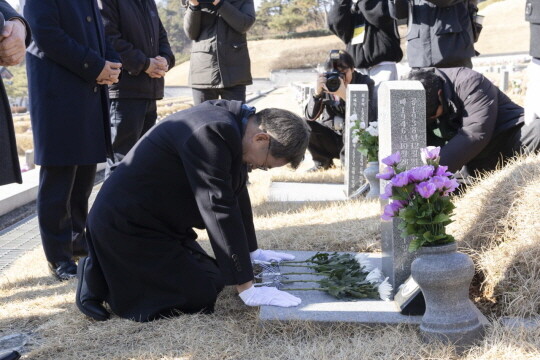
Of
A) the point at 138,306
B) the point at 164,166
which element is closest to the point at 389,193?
the point at 164,166

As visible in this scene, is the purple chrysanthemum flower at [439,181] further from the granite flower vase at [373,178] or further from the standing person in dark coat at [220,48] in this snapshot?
the standing person in dark coat at [220,48]

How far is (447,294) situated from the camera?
8.45 ft

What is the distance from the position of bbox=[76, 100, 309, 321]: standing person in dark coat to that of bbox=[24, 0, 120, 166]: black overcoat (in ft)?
2.35

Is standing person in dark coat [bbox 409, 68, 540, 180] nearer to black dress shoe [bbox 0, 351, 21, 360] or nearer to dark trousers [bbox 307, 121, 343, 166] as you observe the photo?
dark trousers [bbox 307, 121, 343, 166]

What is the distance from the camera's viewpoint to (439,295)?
258 cm

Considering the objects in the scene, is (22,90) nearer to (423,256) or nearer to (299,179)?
(299,179)

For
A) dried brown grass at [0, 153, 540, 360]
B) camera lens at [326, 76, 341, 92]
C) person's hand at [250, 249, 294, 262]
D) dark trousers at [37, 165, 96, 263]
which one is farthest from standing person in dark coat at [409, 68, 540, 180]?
dark trousers at [37, 165, 96, 263]

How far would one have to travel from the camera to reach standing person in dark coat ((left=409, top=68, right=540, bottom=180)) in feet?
13.7

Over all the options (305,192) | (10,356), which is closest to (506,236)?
(10,356)

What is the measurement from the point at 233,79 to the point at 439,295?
11.3ft

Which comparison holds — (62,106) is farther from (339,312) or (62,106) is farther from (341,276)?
(339,312)

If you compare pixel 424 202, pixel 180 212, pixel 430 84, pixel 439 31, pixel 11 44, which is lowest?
pixel 180 212

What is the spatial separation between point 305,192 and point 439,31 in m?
1.82

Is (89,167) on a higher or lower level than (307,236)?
higher
